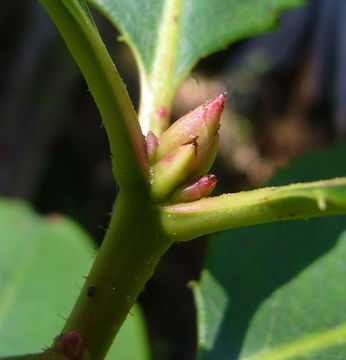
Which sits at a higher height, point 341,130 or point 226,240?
point 226,240

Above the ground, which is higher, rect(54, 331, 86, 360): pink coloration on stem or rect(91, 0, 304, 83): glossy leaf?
rect(91, 0, 304, 83): glossy leaf

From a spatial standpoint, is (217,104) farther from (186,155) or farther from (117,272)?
(117,272)

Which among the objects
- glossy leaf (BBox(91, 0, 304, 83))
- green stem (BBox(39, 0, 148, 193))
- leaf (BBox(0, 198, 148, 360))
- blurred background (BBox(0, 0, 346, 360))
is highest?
green stem (BBox(39, 0, 148, 193))

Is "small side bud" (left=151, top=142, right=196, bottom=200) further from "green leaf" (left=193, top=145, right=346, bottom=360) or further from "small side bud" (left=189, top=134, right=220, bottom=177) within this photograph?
"green leaf" (left=193, top=145, right=346, bottom=360)

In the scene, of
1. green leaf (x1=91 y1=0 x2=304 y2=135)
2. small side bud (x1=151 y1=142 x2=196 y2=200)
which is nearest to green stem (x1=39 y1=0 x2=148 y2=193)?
small side bud (x1=151 y1=142 x2=196 y2=200)

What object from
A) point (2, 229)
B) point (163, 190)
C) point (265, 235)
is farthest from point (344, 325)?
point (2, 229)

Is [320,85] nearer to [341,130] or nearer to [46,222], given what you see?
[341,130]

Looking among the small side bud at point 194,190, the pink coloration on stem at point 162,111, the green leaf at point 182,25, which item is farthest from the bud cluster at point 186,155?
the green leaf at point 182,25
